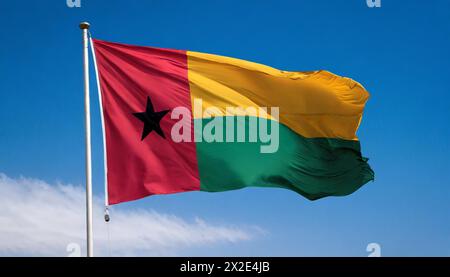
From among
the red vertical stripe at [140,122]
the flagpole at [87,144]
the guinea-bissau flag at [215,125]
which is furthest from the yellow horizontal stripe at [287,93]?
the flagpole at [87,144]

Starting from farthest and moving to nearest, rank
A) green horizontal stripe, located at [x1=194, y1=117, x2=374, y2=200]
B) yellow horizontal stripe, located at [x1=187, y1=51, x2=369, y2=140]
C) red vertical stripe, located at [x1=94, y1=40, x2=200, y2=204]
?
yellow horizontal stripe, located at [x1=187, y1=51, x2=369, y2=140] < green horizontal stripe, located at [x1=194, y1=117, x2=374, y2=200] < red vertical stripe, located at [x1=94, y1=40, x2=200, y2=204]

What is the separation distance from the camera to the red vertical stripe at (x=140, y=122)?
616 inches

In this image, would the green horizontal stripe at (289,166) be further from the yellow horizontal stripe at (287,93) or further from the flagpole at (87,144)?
the flagpole at (87,144)

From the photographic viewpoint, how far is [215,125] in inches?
682

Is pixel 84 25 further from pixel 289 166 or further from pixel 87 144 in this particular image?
pixel 289 166

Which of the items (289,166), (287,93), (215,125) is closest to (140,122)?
(215,125)

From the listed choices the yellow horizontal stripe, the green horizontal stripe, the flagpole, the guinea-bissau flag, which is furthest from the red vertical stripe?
the flagpole

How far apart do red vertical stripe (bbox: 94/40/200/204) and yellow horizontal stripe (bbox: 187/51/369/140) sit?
0.69 metres

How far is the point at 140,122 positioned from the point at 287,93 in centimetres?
458

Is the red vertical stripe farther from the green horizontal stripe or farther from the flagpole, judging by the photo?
the flagpole

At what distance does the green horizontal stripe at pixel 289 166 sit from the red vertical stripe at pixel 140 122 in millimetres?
564

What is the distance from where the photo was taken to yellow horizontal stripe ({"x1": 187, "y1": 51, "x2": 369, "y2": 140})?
17609 mm
